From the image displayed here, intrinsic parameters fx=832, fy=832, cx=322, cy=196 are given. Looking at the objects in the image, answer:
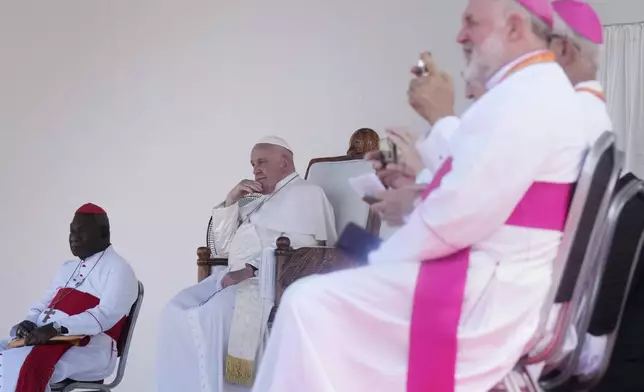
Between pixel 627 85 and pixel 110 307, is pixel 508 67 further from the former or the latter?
pixel 110 307

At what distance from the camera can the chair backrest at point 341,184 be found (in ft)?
14.5

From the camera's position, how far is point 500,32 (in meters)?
2.34

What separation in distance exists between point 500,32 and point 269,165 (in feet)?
8.68

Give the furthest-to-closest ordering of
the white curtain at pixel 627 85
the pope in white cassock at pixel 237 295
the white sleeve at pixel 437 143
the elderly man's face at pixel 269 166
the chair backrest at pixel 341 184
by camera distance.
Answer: the elderly man's face at pixel 269 166, the white curtain at pixel 627 85, the chair backrest at pixel 341 184, the pope in white cassock at pixel 237 295, the white sleeve at pixel 437 143

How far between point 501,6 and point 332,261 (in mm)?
1817

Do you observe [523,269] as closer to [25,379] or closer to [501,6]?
[501,6]

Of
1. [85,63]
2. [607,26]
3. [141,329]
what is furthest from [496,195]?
[85,63]

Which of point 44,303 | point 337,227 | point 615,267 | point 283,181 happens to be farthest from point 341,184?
point 615,267

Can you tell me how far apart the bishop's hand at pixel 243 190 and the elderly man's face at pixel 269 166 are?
0.08 metres

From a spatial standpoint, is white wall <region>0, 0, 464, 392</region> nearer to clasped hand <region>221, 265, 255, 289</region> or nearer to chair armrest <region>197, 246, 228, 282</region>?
chair armrest <region>197, 246, 228, 282</region>

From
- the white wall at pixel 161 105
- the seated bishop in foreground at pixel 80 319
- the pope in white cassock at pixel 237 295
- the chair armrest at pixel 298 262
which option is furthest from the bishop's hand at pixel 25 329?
the white wall at pixel 161 105

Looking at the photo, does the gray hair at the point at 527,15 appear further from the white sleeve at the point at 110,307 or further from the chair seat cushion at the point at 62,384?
the chair seat cushion at the point at 62,384

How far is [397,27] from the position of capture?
5.58 meters

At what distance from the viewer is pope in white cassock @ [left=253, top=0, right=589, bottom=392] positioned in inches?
82.2
